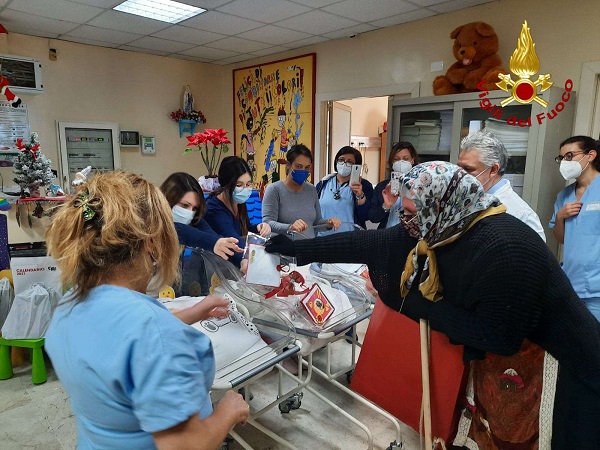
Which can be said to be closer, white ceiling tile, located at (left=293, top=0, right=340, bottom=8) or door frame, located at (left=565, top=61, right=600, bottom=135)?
door frame, located at (left=565, top=61, right=600, bottom=135)

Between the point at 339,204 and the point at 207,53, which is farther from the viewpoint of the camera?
the point at 207,53

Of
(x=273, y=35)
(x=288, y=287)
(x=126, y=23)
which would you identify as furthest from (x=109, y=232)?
(x=273, y=35)

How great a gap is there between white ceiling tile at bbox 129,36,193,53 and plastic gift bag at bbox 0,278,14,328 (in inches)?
116

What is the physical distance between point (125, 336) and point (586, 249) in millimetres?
2411

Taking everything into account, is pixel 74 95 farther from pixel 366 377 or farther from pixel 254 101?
pixel 366 377

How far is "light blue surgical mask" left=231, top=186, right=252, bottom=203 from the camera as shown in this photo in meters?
2.25

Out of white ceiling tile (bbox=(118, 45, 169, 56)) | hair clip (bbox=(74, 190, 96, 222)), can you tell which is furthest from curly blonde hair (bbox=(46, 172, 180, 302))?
white ceiling tile (bbox=(118, 45, 169, 56))

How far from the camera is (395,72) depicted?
154 inches

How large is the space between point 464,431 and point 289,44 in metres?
4.22

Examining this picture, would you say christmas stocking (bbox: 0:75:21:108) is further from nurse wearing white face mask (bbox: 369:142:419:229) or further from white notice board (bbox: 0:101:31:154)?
nurse wearing white face mask (bbox: 369:142:419:229)

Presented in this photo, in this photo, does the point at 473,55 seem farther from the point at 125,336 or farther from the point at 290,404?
the point at 125,336

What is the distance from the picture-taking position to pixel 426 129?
345 cm

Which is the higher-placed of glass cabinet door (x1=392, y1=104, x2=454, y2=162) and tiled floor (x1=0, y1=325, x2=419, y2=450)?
glass cabinet door (x1=392, y1=104, x2=454, y2=162)

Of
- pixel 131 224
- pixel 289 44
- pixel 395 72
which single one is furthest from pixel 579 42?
pixel 131 224
